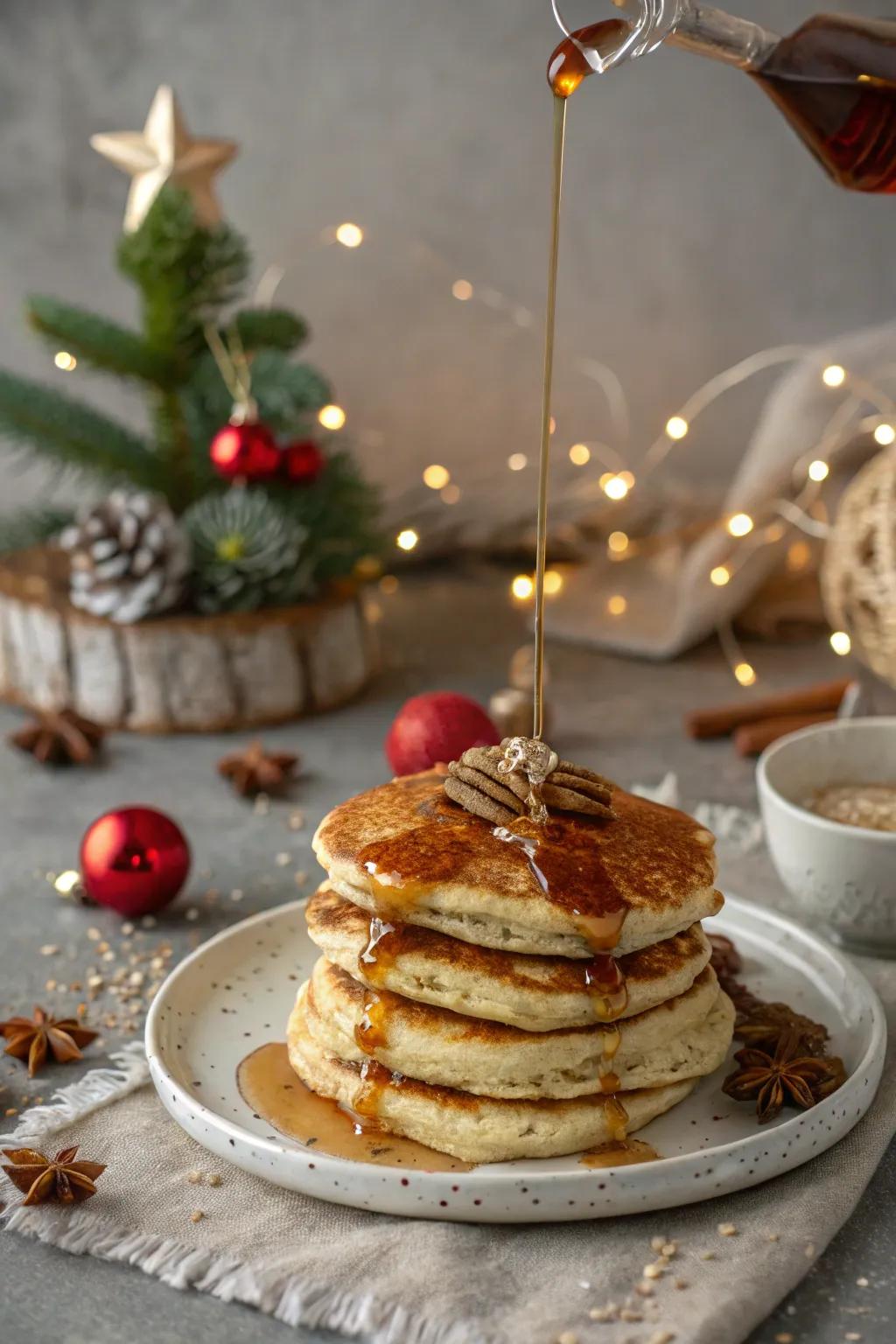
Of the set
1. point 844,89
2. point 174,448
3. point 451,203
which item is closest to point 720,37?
point 844,89

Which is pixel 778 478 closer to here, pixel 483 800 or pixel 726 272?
pixel 726 272

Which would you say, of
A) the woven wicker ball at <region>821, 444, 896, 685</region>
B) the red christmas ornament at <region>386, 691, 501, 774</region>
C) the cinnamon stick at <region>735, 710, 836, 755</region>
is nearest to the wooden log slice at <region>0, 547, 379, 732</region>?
the red christmas ornament at <region>386, 691, 501, 774</region>

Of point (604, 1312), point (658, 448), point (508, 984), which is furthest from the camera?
point (658, 448)

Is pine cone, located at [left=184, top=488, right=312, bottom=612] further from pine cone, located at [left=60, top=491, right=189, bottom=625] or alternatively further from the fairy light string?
the fairy light string

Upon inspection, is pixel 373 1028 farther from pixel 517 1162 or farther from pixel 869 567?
pixel 869 567

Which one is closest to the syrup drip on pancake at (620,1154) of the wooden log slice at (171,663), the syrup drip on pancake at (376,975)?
the syrup drip on pancake at (376,975)

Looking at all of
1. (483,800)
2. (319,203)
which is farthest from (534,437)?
(483,800)
